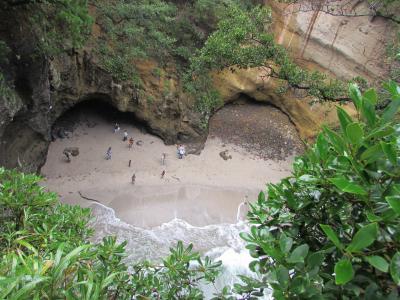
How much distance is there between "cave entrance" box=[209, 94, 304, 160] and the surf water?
5742mm

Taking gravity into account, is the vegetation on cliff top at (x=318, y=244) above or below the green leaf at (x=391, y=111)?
below

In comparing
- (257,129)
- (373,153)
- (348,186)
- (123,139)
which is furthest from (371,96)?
(257,129)

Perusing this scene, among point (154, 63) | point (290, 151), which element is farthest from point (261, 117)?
point (154, 63)

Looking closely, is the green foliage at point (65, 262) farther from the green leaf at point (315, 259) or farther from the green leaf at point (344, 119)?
the green leaf at point (344, 119)

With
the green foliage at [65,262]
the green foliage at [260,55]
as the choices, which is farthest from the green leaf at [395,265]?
the green foliage at [260,55]

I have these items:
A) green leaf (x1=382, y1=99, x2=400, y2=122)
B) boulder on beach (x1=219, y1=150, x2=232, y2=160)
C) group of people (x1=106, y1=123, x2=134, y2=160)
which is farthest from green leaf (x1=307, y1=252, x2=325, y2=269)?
boulder on beach (x1=219, y1=150, x2=232, y2=160)

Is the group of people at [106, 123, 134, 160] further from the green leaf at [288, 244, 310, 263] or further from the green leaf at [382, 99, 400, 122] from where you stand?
the green leaf at [382, 99, 400, 122]

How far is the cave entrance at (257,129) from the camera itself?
16.7m

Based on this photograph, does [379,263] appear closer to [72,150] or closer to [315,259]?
[315,259]

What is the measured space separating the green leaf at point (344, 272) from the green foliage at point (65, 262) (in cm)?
127

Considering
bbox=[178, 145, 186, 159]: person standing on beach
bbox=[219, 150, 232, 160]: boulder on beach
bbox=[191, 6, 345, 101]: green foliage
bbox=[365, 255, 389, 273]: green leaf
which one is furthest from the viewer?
bbox=[219, 150, 232, 160]: boulder on beach

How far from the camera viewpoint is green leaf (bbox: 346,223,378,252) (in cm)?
136

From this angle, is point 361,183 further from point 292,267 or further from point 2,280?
point 2,280

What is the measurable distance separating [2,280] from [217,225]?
10.7m
